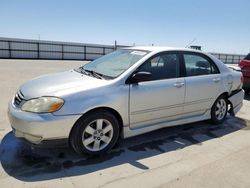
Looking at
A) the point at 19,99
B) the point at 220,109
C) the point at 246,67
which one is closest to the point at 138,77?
the point at 19,99

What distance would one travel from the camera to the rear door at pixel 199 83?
4.32 metres

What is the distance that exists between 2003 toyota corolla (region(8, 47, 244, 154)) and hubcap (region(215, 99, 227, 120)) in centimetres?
4

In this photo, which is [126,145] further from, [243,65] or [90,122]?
[243,65]

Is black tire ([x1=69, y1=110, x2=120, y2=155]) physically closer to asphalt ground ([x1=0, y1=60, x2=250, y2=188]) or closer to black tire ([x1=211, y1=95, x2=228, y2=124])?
asphalt ground ([x1=0, y1=60, x2=250, y2=188])

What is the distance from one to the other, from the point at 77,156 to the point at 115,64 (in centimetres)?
156

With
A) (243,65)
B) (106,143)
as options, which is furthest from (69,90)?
(243,65)

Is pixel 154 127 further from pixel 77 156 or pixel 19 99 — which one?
Answer: pixel 19 99

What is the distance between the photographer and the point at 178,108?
4191mm

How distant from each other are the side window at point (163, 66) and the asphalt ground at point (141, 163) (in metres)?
1.07

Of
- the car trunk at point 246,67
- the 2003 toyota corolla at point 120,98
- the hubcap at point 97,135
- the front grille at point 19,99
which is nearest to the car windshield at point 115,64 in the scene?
the 2003 toyota corolla at point 120,98

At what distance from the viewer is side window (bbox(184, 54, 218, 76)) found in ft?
14.4

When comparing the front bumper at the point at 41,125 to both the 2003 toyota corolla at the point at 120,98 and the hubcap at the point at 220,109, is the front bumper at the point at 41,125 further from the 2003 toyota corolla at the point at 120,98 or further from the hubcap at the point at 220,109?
the hubcap at the point at 220,109

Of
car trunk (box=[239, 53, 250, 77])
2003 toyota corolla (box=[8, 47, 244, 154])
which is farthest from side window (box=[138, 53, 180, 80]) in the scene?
car trunk (box=[239, 53, 250, 77])

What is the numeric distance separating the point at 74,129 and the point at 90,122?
8.9 inches
